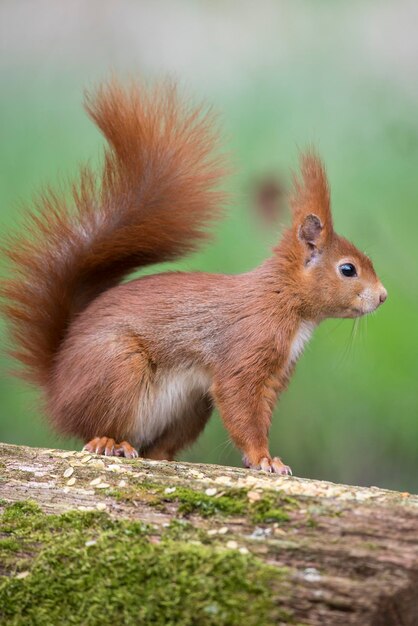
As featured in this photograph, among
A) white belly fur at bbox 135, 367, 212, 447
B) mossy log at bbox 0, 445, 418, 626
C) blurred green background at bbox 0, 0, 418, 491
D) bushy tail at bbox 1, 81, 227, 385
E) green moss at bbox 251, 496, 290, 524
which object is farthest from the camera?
blurred green background at bbox 0, 0, 418, 491

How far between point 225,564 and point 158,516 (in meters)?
0.17

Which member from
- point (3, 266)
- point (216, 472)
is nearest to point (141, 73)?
point (3, 266)

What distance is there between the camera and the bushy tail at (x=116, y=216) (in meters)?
1.74

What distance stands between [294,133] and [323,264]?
61 cm

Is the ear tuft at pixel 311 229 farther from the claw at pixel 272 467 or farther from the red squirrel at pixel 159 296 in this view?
the claw at pixel 272 467

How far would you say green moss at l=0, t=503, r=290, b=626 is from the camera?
1020 millimetres

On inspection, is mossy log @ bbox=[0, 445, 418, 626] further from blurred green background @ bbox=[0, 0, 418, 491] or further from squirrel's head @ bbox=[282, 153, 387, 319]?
blurred green background @ bbox=[0, 0, 418, 491]

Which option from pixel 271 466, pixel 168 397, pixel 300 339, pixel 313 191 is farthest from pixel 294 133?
pixel 271 466

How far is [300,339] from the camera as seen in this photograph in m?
1.69

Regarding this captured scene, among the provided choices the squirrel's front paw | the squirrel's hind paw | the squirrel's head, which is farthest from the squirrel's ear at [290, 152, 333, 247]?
the squirrel's hind paw

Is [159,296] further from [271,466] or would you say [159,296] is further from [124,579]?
[124,579]

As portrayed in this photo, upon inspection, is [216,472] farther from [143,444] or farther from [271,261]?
[271,261]

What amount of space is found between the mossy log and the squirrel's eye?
501 millimetres

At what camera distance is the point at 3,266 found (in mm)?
1764
